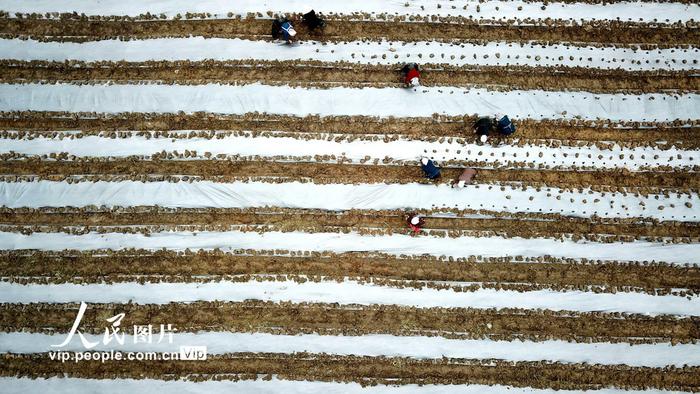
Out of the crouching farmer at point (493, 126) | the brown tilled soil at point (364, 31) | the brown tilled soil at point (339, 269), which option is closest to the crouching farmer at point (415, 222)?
the brown tilled soil at point (339, 269)

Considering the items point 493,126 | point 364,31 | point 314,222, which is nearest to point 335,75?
point 364,31

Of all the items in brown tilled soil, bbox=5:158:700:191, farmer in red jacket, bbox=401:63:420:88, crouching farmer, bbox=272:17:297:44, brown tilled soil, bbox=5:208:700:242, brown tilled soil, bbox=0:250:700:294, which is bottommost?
brown tilled soil, bbox=0:250:700:294

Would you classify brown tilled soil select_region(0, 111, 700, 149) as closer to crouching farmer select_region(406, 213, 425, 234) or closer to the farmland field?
the farmland field

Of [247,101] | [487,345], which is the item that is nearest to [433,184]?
[487,345]

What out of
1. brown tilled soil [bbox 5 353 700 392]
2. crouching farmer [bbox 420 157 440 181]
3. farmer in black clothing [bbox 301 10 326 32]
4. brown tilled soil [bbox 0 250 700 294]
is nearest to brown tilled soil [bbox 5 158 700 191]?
crouching farmer [bbox 420 157 440 181]

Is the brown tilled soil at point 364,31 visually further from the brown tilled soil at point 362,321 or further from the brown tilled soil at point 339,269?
the brown tilled soil at point 362,321

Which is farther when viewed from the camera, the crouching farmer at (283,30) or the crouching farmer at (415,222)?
the crouching farmer at (283,30)

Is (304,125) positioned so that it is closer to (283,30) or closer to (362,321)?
(283,30)
